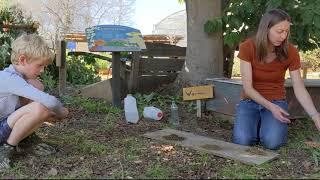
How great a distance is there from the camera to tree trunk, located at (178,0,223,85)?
5.84 meters

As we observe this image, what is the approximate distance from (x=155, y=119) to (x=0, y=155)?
2.09 m

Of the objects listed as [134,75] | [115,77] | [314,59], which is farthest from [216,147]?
[314,59]

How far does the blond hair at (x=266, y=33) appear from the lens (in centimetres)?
360

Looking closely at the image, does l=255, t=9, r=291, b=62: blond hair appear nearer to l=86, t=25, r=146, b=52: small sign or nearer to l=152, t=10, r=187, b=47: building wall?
l=86, t=25, r=146, b=52: small sign

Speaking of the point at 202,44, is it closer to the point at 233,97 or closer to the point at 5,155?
the point at 233,97

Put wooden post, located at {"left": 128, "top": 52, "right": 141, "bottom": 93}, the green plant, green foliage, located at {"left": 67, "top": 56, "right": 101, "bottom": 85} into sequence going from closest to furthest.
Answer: the green plant
wooden post, located at {"left": 128, "top": 52, "right": 141, "bottom": 93}
green foliage, located at {"left": 67, "top": 56, "right": 101, "bottom": 85}

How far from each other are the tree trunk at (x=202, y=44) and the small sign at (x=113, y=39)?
79 cm

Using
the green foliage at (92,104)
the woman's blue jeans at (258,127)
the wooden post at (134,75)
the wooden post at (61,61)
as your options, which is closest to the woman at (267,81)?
the woman's blue jeans at (258,127)

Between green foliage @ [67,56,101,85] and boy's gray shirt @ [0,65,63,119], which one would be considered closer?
boy's gray shirt @ [0,65,63,119]

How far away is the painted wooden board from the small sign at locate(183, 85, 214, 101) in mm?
1001

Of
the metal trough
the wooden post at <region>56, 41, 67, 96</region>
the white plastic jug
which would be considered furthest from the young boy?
the wooden post at <region>56, 41, 67, 96</region>

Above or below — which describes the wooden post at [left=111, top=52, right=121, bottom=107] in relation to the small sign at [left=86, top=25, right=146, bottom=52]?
below

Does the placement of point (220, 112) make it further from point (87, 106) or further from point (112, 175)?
point (112, 175)

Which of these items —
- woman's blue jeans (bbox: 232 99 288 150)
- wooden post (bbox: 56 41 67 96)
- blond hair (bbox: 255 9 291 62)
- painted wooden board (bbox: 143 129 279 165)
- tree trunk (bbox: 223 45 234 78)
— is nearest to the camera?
painted wooden board (bbox: 143 129 279 165)
